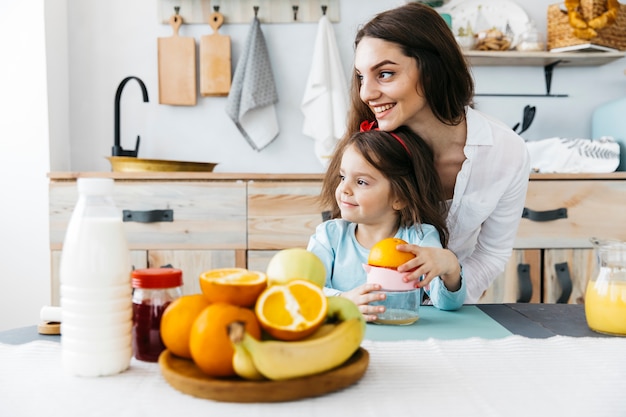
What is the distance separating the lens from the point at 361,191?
1333 millimetres

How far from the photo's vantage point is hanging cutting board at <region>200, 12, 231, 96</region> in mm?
2766

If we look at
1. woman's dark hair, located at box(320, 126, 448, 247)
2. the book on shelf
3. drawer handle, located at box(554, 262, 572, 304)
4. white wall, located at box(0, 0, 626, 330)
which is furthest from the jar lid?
the book on shelf

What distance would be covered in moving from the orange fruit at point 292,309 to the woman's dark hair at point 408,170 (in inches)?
27.1

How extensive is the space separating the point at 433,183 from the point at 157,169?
128cm

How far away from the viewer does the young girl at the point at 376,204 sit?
133 cm

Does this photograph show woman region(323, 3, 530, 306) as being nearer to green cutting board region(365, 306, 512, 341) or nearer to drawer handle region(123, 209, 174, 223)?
green cutting board region(365, 306, 512, 341)

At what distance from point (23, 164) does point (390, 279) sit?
210 centimetres

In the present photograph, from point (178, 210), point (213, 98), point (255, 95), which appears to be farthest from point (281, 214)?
point (213, 98)

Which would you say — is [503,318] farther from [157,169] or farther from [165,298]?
[157,169]

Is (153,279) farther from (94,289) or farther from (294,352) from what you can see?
(294,352)

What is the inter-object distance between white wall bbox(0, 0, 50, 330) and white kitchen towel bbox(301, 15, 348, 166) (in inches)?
45.4

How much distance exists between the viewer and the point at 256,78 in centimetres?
269

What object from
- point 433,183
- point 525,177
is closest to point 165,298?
point 433,183

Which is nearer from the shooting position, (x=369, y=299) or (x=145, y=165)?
(x=369, y=299)
